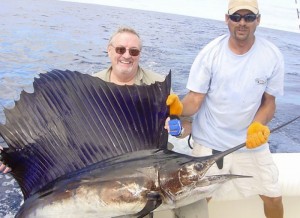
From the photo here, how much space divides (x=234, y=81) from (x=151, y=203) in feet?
2.93

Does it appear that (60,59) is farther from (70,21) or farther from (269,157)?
(269,157)

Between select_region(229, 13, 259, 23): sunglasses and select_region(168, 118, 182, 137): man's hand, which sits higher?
select_region(229, 13, 259, 23): sunglasses

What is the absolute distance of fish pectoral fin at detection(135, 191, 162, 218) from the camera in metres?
1.50

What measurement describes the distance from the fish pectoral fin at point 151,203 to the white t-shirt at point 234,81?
2.58 feet

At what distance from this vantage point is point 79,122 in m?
1.70

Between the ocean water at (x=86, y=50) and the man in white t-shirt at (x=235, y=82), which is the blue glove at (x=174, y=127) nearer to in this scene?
the man in white t-shirt at (x=235, y=82)

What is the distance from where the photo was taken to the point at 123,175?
62.5 inches

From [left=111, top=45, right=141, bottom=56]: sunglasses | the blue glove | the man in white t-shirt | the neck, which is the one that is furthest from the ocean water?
the blue glove

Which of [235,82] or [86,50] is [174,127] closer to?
[235,82]

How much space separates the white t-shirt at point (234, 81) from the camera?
2.11 meters

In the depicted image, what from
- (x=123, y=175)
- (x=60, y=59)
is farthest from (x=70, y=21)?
(x=123, y=175)

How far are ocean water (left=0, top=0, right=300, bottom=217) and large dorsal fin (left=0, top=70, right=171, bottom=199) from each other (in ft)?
5.58

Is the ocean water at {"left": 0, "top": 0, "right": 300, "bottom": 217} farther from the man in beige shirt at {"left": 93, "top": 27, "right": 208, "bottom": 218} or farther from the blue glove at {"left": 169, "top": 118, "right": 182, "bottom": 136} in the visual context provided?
the blue glove at {"left": 169, "top": 118, "right": 182, "bottom": 136}

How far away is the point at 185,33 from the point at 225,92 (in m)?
11.1
